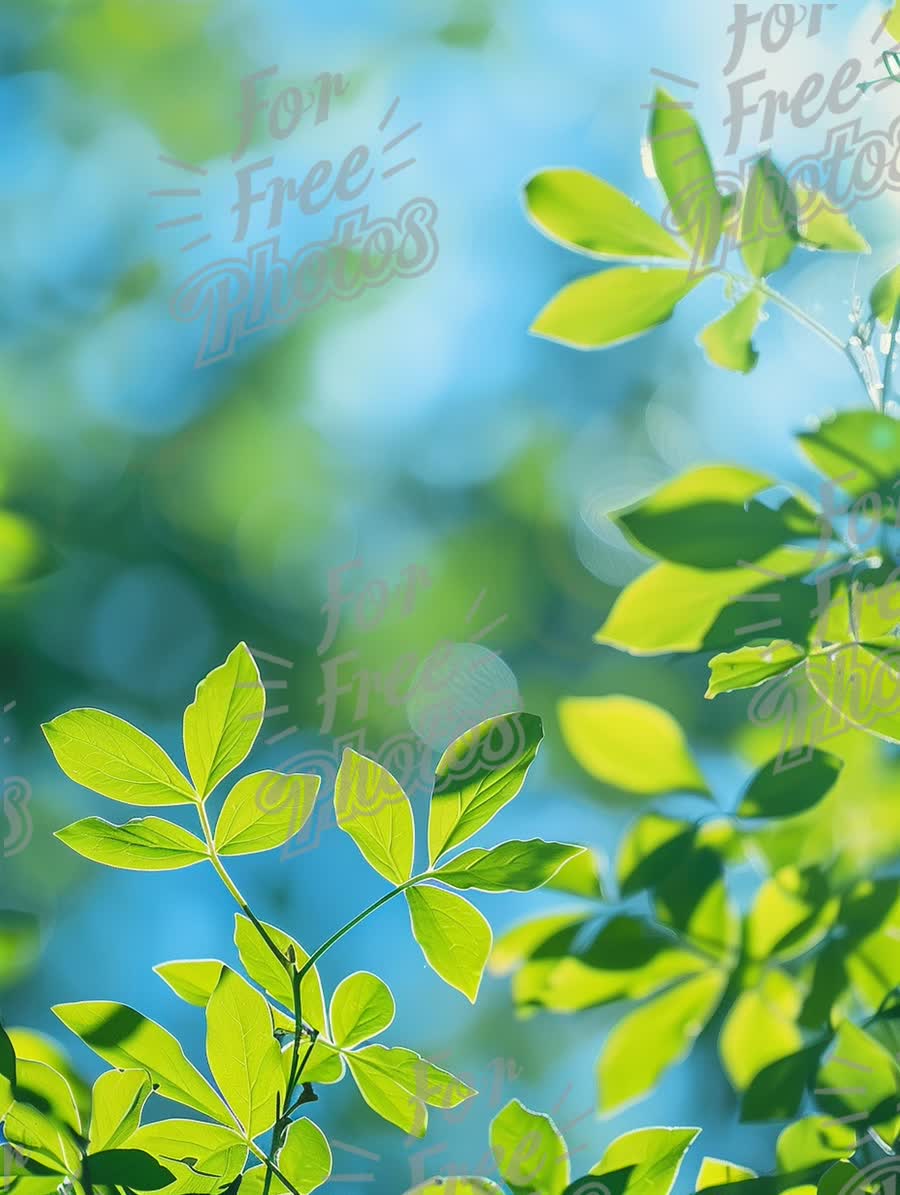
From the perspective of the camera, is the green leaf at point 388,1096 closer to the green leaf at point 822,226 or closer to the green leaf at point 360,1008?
the green leaf at point 360,1008

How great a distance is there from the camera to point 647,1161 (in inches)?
8.6

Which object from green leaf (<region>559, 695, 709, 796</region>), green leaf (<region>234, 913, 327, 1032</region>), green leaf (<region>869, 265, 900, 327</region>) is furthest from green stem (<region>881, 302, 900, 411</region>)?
green leaf (<region>234, 913, 327, 1032</region>)

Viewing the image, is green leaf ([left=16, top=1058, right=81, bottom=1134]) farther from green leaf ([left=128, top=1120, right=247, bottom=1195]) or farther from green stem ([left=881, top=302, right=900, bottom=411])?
green stem ([left=881, top=302, right=900, bottom=411])

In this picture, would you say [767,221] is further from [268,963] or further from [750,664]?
[268,963]

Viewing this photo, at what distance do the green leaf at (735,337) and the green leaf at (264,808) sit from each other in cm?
18

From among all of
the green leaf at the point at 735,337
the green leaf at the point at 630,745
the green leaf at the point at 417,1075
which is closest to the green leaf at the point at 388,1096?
the green leaf at the point at 417,1075

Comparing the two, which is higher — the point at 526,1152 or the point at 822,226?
the point at 822,226

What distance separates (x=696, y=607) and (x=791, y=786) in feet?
0.19

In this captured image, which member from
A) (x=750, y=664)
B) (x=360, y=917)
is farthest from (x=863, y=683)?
(x=360, y=917)

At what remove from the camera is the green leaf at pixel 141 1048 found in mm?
213

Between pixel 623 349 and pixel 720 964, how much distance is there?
86 cm

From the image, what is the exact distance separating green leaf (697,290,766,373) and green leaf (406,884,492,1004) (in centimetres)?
18

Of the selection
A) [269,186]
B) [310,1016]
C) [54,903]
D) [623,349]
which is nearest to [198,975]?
[310,1016]
